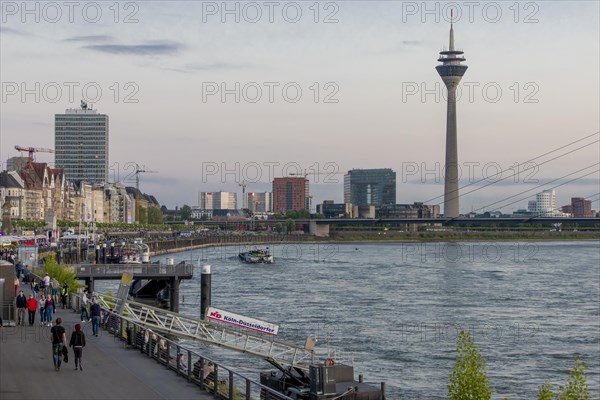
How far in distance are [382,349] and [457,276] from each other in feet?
196

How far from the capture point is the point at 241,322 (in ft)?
98.3

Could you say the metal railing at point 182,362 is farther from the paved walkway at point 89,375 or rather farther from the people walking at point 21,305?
the people walking at point 21,305

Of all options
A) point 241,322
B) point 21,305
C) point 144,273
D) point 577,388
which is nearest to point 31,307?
point 21,305

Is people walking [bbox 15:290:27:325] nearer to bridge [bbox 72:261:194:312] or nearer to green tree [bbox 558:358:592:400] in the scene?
green tree [bbox 558:358:592:400]

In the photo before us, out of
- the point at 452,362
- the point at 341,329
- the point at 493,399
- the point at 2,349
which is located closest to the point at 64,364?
the point at 2,349

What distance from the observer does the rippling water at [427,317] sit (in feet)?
130

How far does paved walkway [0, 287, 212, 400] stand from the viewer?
1933cm

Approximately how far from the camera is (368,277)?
9656 centimetres

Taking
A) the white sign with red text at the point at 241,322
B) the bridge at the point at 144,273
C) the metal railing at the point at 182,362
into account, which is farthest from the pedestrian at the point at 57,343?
the bridge at the point at 144,273

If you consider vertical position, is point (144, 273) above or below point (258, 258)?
above

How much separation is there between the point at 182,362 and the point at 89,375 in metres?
2.94

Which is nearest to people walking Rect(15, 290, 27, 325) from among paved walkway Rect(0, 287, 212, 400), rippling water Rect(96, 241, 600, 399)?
paved walkway Rect(0, 287, 212, 400)

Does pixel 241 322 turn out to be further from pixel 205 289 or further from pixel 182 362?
pixel 205 289

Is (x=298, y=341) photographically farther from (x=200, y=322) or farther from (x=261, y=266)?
(x=261, y=266)
